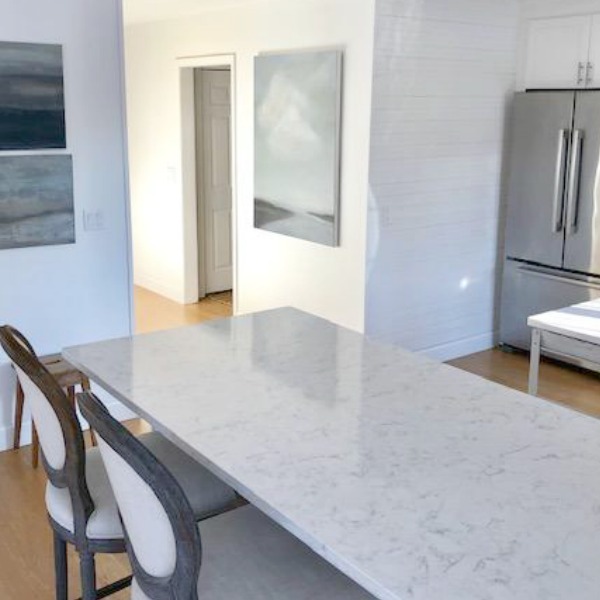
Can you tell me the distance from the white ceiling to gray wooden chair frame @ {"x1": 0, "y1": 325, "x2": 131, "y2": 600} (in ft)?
12.1

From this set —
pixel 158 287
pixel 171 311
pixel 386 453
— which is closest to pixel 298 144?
pixel 171 311

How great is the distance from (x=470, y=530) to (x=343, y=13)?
3.75 m

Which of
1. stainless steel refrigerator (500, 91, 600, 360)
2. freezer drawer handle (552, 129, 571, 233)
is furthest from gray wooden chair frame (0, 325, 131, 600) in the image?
freezer drawer handle (552, 129, 571, 233)

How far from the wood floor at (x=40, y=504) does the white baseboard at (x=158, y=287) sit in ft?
8.70

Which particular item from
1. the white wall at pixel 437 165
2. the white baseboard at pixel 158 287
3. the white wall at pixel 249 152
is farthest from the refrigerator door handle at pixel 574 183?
the white baseboard at pixel 158 287

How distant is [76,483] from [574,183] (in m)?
3.85

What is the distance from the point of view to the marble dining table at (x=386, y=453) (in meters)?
1.29

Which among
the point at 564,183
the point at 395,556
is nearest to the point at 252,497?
the point at 395,556

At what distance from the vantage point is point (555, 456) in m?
1.70

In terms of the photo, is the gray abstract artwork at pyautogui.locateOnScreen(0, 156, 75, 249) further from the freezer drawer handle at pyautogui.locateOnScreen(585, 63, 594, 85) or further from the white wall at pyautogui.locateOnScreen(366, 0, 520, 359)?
the freezer drawer handle at pyautogui.locateOnScreen(585, 63, 594, 85)

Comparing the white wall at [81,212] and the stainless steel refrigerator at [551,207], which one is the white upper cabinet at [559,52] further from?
the white wall at [81,212]

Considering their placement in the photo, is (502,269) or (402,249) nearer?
(402,249)

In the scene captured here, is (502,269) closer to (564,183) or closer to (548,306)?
(548,306)

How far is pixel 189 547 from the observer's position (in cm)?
142
